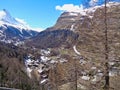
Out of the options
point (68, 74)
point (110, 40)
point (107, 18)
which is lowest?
point (68, 74)

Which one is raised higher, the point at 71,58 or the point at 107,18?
the point at 107,18

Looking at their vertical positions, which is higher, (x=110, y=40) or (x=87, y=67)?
(x=110, y=40)

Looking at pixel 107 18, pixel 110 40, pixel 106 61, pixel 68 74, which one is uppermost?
pixel 107 18

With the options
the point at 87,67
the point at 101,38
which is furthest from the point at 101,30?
the point at 87,67

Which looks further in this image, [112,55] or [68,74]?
[68,74]

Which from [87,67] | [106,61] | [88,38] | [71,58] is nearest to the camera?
[106,61]

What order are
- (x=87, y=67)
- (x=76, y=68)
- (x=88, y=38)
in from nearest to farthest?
(x=88, y=38), (x=87, y=67), (x=76, y=68)

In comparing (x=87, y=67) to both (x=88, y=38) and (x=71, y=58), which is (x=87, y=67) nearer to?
(x=88, y=38)

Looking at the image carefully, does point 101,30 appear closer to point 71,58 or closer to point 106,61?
point 106,61

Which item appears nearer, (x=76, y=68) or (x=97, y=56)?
(x=97, y=56)

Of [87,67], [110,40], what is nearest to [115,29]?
[110,40]
